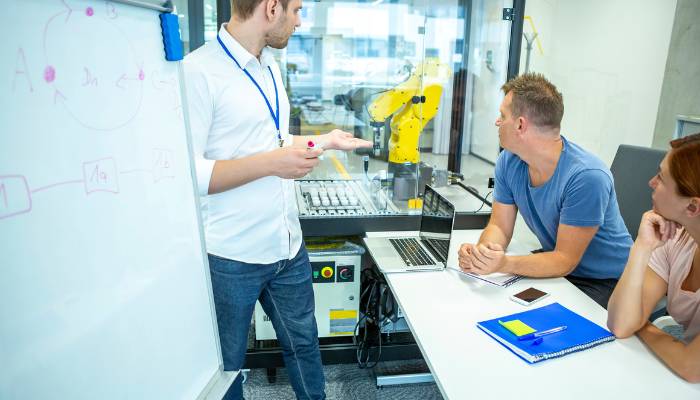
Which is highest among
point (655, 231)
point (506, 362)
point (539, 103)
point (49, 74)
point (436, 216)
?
point (49, 74)

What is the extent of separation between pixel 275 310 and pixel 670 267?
1.18m

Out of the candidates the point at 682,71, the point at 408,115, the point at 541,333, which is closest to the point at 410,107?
the point at 408,115

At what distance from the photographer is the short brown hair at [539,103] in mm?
1656

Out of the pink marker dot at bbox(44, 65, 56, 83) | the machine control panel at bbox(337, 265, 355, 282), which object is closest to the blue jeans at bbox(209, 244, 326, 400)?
the machine control panel at bbox(337, 265, 355, 282)

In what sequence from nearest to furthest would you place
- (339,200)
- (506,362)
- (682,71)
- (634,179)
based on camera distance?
(506,362) → (634,179) → (339,200) → (682,71)

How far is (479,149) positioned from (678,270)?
155 centimetres

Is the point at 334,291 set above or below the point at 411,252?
below

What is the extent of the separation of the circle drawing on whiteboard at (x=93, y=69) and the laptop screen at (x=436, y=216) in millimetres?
1102

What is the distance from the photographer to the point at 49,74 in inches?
26.1

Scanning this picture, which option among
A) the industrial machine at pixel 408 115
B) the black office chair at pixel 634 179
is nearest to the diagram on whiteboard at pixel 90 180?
the industrial machine at pixel 408 115

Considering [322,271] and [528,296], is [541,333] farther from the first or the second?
[322,271]

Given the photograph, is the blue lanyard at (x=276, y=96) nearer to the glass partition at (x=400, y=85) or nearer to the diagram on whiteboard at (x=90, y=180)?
the diagram on whiteboard at (x=90, y=180)

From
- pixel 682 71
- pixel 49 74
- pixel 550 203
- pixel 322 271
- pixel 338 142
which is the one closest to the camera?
pixel 49 74

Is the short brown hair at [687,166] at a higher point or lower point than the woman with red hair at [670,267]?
higher
